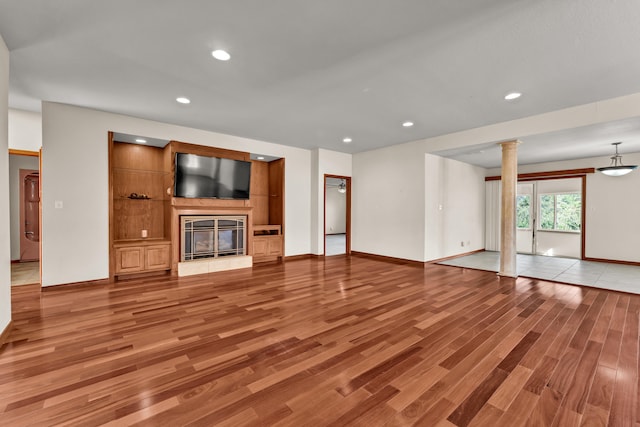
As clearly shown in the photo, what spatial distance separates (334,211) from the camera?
14703mm

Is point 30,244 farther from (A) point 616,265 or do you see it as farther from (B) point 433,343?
(A) point 616,265

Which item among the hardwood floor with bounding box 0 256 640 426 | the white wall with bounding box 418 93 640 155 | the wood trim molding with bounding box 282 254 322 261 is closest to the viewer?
the hardwood floor with bounding box 0 256 640 426

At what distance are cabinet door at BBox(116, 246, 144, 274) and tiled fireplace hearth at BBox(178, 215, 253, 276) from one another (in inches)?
25.0

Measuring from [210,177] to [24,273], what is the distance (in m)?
3.80

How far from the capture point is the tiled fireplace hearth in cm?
521

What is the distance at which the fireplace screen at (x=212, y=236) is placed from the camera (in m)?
5.25

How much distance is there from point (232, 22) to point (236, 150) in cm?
382

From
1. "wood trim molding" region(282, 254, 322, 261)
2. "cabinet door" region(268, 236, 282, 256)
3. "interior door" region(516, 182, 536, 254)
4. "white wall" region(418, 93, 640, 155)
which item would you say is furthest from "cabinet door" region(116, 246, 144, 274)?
"interior door" region(516, 182, 536, 254)

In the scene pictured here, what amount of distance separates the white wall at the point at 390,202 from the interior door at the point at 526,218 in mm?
3923

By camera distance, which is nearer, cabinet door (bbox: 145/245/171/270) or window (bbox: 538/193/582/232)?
cabinet door (bbox: 145/245/171/270)

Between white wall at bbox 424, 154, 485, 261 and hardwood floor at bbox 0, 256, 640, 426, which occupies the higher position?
white wall at bbox 424, 154, 485, 261

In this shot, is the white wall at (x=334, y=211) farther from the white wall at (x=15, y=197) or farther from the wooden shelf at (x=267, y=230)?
the white wall at (x=15, y=197)

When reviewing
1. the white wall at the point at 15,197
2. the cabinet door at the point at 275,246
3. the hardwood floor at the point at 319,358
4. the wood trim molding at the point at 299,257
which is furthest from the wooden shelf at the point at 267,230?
the white wall at the point at 15,197

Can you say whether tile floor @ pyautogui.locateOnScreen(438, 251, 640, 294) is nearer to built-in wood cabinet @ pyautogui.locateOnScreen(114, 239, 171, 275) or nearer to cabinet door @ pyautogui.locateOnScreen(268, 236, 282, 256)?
cabinet door @ pyautogui.locateOnScreen(268, 236, 282, 256)
